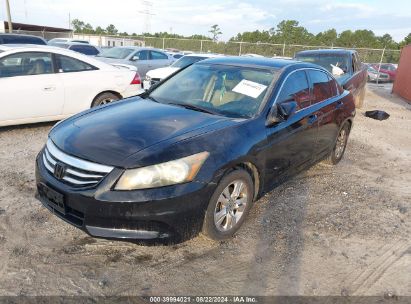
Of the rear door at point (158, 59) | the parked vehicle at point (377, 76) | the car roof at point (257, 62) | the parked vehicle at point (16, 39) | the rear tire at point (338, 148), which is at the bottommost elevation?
the parked vehicle at point (377, 76)

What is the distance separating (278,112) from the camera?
377cm

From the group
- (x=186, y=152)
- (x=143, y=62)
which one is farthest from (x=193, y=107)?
(x=143, y=62)

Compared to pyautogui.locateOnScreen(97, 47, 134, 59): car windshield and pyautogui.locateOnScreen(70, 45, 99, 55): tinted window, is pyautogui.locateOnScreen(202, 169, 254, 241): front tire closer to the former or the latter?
pyautogui.locateOnScreen(97, 47, 134, 59): car windshield

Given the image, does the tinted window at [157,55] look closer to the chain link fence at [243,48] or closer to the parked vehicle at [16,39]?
the parked vehicle at [16,39]

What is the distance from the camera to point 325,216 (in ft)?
13.7

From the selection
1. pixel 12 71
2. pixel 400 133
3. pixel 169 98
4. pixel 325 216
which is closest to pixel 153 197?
pixel 169 98

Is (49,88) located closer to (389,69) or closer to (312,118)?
(312,118)

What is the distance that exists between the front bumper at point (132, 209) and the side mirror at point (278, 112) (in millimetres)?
1130

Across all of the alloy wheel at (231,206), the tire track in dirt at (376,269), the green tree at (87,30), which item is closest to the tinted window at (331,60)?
the tire track in dirt at (376,269)

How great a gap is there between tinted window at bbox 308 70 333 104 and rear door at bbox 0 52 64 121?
14.2 ft

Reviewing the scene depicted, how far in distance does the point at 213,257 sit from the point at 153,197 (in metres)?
0.87

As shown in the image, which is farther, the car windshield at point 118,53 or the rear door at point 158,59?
the rear door at point 158,59

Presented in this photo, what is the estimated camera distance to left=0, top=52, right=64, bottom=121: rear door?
20.1 ft

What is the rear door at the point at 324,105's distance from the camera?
4.77m
